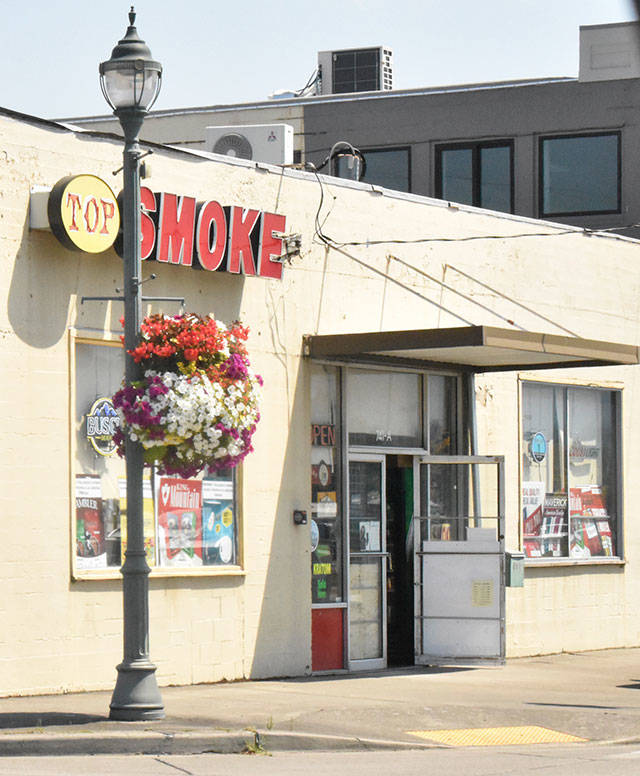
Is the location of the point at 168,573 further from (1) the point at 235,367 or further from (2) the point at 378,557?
(2) the point at 378,557

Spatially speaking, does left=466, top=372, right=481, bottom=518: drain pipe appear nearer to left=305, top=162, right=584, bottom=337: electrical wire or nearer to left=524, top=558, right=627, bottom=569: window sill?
left=305, top=162, right=584, bottom=337: electrical wire

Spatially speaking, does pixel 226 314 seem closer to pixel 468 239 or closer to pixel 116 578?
pixel 116 578

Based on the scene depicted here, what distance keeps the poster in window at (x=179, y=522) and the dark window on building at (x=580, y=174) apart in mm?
12989

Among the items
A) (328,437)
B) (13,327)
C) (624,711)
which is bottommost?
(624,711)

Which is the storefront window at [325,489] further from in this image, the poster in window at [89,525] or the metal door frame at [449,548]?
the poster in window at [89,525]

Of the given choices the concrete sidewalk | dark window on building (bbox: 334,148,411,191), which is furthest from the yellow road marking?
dark window on building (bbox: 334,148,411,191)

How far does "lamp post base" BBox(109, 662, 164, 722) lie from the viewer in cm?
978

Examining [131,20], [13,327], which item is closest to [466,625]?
[13,327]

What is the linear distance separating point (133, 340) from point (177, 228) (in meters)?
3.00

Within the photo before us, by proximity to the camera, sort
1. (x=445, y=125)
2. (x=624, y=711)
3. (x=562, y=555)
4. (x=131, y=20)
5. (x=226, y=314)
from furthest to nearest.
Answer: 1. (x=445, y=125)
2. (x=562, y=555)
3. (x=226, y=314)
4. (x=624, y=711)
5. (x=131, y=20)

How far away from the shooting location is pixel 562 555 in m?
18.0

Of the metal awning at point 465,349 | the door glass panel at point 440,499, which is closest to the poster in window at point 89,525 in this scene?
the metal awning at point 465,349

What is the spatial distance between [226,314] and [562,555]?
266 inches

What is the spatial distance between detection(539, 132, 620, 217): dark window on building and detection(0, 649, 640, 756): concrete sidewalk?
11284 millimetres
